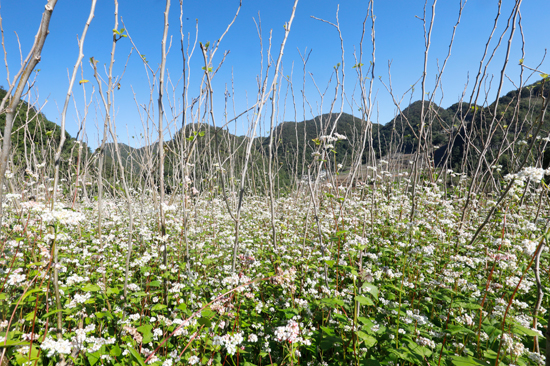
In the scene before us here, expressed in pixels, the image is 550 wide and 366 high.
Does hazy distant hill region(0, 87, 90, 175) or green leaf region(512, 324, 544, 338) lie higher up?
hazy distant hill region(0, 87, 90, 175)

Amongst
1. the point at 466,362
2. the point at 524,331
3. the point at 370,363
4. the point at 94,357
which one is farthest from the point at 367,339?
the point at 94,357

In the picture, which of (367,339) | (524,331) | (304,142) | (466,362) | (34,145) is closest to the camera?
(466,362)

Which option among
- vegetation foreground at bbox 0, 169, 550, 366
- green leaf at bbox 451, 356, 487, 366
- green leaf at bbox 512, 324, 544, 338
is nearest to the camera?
green leaf at bbox 451, 356, 487, 366

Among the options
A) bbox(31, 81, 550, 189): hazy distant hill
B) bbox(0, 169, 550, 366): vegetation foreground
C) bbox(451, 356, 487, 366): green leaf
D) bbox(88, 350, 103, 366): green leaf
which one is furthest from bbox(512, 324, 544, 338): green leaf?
bbox(88, 350, 103, 366): green leaf

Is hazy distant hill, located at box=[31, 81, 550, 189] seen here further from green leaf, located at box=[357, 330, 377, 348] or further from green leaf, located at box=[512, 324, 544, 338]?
green leaf, located at box=[512, 324, 544, 338]

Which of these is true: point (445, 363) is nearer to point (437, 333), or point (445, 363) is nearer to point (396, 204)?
point (437, 333)

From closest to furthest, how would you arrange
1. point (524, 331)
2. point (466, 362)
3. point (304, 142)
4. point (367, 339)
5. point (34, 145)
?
1. point (466, 362)
2. point (524, 331)
3. point (367, 339)
4. point (304, 142)
5. point (34, 145)

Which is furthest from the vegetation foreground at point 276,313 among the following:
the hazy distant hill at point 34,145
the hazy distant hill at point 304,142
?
the hazy distant hill at point 34,145

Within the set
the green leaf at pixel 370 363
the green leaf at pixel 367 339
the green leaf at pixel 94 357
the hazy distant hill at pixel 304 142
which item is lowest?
the green leaf at pixel 370 363

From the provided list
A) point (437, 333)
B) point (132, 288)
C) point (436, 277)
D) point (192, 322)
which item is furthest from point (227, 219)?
point (437, 333)

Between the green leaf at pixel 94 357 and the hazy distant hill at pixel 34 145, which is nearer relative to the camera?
the green leaf at pixel 94 357

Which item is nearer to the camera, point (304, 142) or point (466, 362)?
point (466, 362)

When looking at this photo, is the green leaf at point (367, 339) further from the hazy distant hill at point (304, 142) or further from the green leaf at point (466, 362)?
the hazy distant hill at point (304, 142)

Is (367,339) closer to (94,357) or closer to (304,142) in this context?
(94,357)
